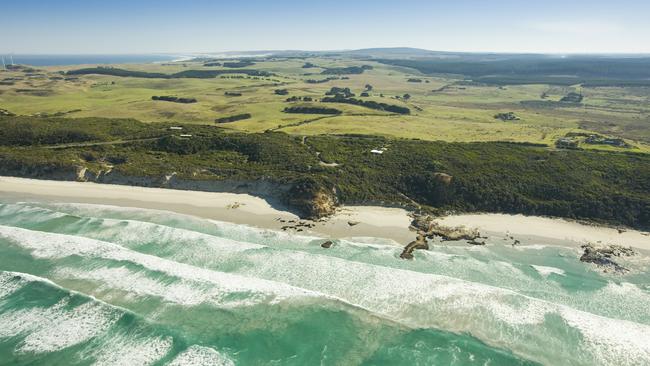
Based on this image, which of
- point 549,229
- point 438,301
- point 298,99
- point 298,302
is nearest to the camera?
point 298,302

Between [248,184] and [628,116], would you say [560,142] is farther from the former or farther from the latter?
[628,116]

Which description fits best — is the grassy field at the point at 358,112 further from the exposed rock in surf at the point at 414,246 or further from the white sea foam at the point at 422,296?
the white sea foam at the point at 422,296

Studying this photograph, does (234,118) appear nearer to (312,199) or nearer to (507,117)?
(312,199)

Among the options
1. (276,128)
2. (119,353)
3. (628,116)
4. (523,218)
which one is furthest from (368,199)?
(628,116)

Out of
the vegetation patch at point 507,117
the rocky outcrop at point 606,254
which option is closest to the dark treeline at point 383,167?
the rocky outcrop at point 606,254

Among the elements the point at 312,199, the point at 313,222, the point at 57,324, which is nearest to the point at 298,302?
the point at 313,222
